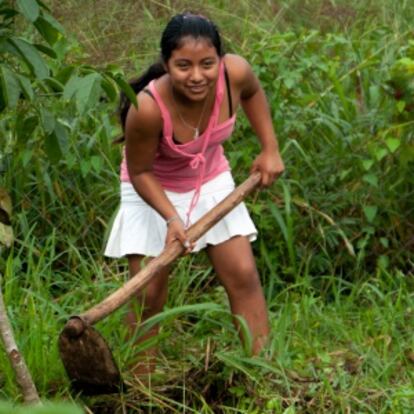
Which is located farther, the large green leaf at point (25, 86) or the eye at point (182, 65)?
the eye at point (182, 65)

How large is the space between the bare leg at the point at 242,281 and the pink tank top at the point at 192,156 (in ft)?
0.57

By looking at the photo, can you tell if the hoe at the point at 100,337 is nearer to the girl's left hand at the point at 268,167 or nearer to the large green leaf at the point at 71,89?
the girl's left hand at the point at 268,167

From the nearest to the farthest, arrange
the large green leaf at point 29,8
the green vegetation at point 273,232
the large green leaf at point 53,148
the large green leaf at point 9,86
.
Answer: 1. the large green leaf at point 29,8
2. the large green leaf at point 9,86
3. the large green leaf at point 53,148
4. the green vegetation at point 273,232

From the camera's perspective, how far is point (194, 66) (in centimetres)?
342

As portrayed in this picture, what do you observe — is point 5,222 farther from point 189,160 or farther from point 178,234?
point 189,160

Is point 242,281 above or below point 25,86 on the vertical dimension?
below

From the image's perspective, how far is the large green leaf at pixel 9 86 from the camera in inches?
105

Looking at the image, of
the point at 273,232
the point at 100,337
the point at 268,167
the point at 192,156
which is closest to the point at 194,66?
the point at 192,156

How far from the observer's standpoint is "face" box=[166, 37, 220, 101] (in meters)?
3.41

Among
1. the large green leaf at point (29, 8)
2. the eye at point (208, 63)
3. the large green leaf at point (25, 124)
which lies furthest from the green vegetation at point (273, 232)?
the large green leaf at point (29, 8)

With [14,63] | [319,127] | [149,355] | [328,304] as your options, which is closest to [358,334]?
[328,304]

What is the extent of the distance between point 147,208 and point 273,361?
642 millimetres

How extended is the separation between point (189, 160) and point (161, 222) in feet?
0.77

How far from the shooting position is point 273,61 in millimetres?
4844
